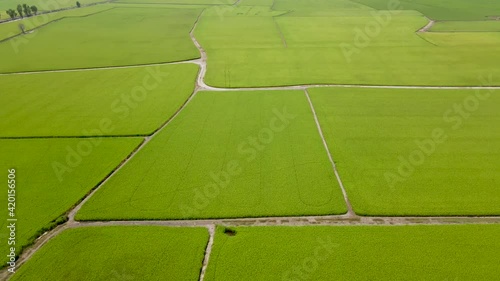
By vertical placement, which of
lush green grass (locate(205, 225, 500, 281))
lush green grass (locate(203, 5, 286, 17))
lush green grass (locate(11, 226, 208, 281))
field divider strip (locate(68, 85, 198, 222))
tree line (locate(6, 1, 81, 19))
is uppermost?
tree line (locate(6, 1, 81, 19))

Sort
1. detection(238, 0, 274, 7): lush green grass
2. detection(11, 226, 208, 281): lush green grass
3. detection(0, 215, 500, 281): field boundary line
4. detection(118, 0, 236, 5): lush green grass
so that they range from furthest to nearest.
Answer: detection(118, 0, 236, 5): lush green grass
detection(238, 0, 274, 7): lush green grass
detection(0, 215, 500, 281): field boundary line
detection(11, 226, 208, 281): lush green grass

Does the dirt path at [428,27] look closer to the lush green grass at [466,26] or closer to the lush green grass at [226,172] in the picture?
the lush green grass at [466,26]

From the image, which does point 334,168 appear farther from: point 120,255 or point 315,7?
point 315,7

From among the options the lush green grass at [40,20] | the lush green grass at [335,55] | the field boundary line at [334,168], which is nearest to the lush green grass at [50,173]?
the field boundary line at [334,168]

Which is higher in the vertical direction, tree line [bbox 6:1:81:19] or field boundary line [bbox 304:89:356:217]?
tree line [bbox 6:1:81:19]

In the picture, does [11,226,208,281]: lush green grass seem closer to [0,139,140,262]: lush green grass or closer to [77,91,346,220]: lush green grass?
[77,91,346,220]: lush green grass

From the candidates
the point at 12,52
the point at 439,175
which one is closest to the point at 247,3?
the point at 12,52

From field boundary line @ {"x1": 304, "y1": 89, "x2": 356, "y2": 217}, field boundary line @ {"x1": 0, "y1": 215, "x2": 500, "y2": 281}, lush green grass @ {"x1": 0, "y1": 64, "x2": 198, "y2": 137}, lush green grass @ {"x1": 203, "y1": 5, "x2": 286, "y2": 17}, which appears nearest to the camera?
field boundary line @ {"x1": 0, "y1": 215, "x2": 500, "y2": 281}

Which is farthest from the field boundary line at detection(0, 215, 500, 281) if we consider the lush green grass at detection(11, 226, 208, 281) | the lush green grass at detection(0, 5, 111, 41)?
the lush green grass at detection(0, 5, 111, 41)
